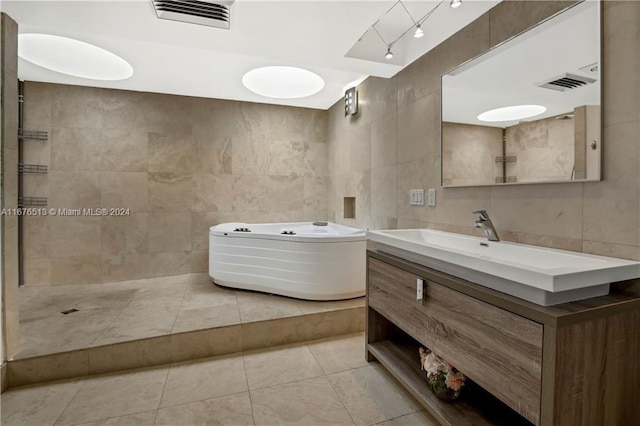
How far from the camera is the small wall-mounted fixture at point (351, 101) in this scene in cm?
340

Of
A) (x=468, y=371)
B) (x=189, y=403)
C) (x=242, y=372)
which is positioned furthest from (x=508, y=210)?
(x=189, y=403)

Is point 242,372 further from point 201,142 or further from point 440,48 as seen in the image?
point 201,142

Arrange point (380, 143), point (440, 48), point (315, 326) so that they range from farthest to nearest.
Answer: point (380, 143)
point (315, 326)
point (440, 48)

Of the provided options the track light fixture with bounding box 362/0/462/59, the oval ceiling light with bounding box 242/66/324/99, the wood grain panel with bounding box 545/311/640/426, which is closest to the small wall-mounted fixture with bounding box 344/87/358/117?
the oval ceiling light with bounding box 242/66/324/99

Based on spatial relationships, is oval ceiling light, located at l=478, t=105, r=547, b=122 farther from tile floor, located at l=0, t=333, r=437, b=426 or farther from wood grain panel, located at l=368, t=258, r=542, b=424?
tile floor, located at l=0, t=333, r=437, b=426

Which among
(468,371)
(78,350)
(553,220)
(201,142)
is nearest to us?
(468,371)

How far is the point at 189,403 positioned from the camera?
169cm

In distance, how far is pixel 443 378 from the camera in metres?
1.51

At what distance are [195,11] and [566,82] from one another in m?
2.10

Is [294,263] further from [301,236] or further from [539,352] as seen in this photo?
[539,352]

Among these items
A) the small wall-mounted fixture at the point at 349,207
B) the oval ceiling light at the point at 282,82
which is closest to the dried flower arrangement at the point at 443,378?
the small wall-mounted fixture at the point at 349,207

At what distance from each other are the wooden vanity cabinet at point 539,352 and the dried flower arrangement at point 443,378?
0.22 feet

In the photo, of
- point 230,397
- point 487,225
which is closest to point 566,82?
point 487,225

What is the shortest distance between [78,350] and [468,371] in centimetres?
234
